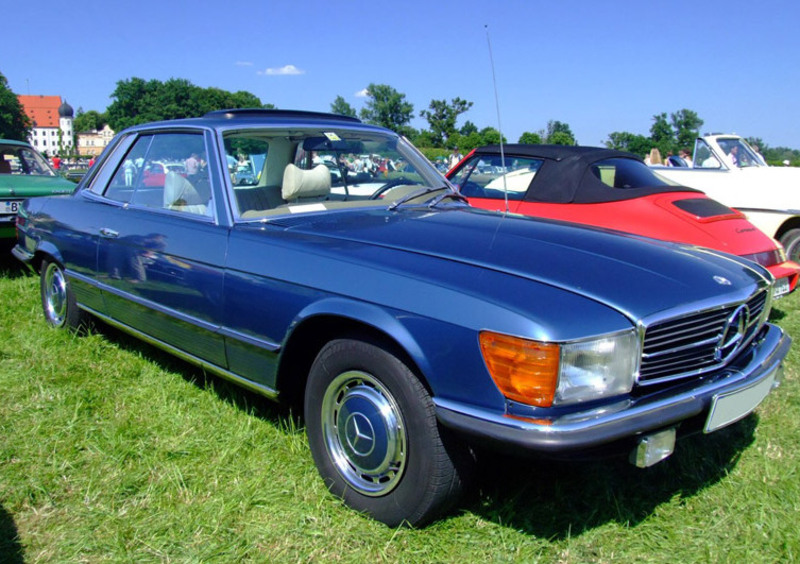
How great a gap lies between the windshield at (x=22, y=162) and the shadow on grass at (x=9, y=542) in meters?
6.38

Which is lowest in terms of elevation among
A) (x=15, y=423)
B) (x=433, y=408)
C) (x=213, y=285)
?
(x=15, y=423)

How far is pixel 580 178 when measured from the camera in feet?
17.4

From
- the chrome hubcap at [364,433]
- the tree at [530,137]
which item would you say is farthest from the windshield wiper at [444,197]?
the tree at [530,137]

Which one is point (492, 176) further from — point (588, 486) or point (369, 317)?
point (369, 317)

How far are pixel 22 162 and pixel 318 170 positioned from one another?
620cm

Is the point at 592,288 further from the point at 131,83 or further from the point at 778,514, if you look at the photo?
the point at 131,83

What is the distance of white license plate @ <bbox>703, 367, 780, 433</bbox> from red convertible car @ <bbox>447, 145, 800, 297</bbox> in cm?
262

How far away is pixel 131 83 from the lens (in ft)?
304

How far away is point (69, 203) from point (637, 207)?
4190 mm

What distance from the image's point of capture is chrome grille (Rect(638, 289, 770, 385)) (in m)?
2.06

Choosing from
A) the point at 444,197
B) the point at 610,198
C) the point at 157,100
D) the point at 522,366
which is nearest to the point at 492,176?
the point at 610,198

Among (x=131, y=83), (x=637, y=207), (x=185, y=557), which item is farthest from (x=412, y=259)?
(x=131, y=83)

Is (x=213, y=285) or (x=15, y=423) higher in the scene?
(x=213, y=285)

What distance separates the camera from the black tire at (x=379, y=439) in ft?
7.04
